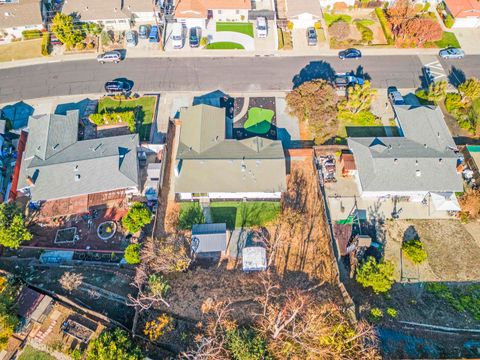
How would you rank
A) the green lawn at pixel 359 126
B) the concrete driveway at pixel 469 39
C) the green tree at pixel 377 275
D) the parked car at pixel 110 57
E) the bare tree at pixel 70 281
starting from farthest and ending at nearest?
the concrete driveway at pixel 469 39 < the parked car at pixel 110 57 < the green lawn at pixel 359 126 < the bare tree at pixel 70 281 < the green tree at pixel 377 275

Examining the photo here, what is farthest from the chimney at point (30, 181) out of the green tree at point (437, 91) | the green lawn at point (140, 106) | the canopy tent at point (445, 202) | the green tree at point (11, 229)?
the green tree at point (437, 91)

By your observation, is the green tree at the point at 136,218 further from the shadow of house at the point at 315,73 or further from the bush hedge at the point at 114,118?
the shadow of house at the point at 315,73

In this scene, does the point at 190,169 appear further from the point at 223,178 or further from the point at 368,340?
the point at 368,340

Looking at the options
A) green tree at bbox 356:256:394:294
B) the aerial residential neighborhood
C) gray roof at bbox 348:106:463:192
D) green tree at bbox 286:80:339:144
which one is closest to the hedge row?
the aerial residential neighborhood

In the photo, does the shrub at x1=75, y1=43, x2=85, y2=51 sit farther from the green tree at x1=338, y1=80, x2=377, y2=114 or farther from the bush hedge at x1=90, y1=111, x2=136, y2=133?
the green tree at x1=338, y1=80, x2=377, y2=114

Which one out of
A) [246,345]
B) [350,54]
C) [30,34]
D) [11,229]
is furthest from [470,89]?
[30,34]

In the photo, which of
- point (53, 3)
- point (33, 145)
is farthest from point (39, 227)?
point (53, 3)
